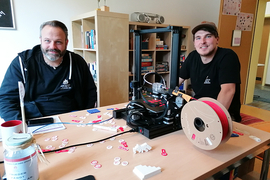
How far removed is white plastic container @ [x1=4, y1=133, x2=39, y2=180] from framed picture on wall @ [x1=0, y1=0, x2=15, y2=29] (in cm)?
213

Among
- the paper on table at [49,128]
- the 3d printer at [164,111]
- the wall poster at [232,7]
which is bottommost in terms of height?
the paper on table at [49,128]

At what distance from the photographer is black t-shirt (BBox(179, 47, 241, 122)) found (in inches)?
57.2

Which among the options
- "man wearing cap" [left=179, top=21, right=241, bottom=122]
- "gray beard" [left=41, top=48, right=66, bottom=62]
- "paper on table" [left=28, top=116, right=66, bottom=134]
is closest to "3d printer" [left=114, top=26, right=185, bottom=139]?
"paper on table" [left=28, top=116, right=66, bottom=134]

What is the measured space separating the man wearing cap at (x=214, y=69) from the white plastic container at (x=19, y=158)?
122cm

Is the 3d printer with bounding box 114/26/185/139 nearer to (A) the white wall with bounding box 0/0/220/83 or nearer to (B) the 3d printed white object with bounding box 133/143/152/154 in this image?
(B) the 3d printed white object with bounding box 133/143/152/154

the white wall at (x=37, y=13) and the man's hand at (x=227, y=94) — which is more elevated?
the white wall at (x=37, y=13)

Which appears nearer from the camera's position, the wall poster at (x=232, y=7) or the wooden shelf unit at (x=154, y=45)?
the wooden shelf unit at (x=154, y=45)

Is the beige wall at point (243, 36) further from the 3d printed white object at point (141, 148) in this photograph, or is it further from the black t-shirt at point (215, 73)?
the 3d printed white object at point (141, 148)

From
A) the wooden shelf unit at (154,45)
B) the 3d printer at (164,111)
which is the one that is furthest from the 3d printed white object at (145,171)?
the wooden shelf unit at (154,45)

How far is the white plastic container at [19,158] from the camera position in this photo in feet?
1.94

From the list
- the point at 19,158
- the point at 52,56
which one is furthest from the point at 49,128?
the point at 52,56

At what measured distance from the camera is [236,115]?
1.66 m

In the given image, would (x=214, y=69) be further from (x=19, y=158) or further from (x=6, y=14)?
(x=6, y=14)

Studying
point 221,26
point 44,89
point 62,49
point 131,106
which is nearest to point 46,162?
point 131,106
